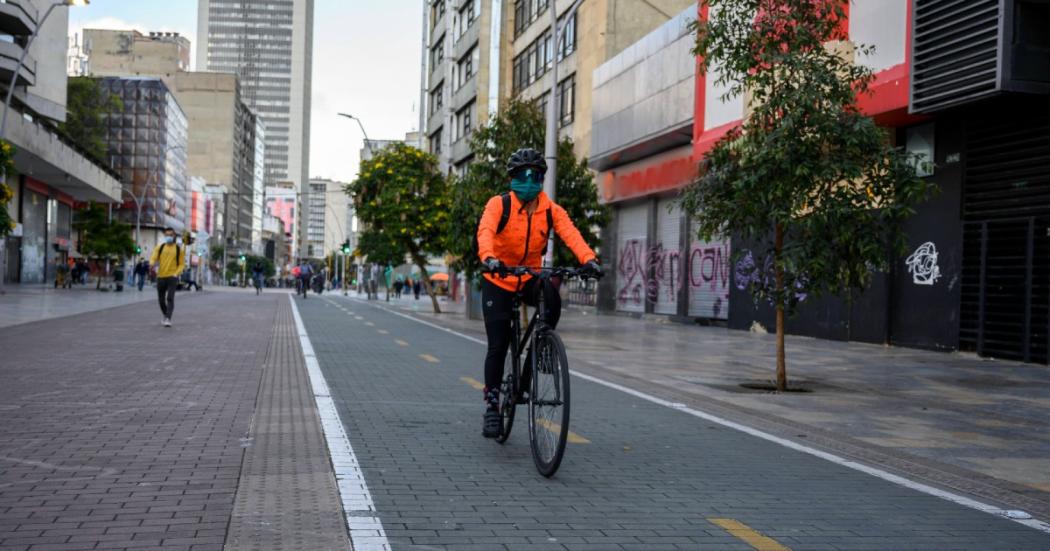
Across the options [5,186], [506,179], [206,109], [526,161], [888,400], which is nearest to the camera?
[526,161]

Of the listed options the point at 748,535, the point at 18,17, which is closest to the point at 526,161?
the point at 748,535

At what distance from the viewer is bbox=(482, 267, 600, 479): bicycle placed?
531 centimetres

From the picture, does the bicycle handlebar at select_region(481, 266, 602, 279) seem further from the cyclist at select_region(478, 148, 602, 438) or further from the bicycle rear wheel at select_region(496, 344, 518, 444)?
the bicycle rear wheel at select_region(496, 344, 518, 444)

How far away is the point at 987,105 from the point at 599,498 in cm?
1387

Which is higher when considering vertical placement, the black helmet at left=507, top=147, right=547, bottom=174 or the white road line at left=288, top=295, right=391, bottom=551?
the black helmet at left=507, top=147, right=547, bottom=174

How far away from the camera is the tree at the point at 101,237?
49.0 m

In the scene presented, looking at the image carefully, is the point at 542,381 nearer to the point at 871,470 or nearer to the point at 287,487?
the point at 287,487

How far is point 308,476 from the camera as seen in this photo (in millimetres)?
5176

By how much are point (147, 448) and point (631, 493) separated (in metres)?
2.90

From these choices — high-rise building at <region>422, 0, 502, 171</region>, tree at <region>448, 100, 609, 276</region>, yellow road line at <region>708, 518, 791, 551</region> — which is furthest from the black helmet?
high-rise building at <region>422, 0, 502, 171</region>

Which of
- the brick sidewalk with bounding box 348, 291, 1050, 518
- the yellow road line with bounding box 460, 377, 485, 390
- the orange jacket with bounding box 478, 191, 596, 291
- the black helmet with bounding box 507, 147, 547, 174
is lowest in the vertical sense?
the brick sidewalk with bounding box 348, 291, 1050, 518

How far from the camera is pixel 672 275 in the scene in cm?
3027

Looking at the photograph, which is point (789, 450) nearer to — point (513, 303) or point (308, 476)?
point (513, 303)

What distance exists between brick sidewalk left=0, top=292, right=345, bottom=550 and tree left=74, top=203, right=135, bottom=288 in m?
39.5
